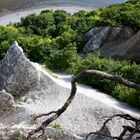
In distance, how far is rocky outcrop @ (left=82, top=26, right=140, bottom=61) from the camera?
2445 centimetres

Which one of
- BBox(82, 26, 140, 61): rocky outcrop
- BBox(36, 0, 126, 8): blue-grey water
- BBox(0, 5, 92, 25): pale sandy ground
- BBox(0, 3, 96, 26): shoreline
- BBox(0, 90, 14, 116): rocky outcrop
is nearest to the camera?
BBox(0, 90, 14, 116): rocky outcrop

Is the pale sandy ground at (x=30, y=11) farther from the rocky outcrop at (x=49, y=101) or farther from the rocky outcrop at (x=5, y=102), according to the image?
the rocky outcrop at (x=5, y=102)

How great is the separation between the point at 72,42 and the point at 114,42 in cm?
205

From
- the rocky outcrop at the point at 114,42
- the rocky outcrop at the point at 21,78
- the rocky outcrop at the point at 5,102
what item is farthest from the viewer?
the rocky outcrop at the point at 114,42

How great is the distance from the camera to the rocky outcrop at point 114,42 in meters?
24.5

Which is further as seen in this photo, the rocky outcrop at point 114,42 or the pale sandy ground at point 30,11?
the pale sandy ground at point 30,11

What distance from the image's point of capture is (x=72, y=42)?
26219 millimetres

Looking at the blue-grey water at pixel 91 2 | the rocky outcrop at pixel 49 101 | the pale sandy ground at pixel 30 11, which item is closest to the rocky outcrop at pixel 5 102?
the rocky outcrop at pixel 49 101

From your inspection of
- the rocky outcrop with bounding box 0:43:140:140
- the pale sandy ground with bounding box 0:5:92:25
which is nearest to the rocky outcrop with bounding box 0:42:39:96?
the rocky outcrop with bounding box 0:43:140:140

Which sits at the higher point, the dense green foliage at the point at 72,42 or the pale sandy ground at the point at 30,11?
the dense green foliage at the point at 72,42

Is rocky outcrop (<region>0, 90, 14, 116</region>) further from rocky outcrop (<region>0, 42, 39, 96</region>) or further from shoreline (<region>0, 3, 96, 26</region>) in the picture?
shoreline (<region>0, 3, 96, 26</region>)

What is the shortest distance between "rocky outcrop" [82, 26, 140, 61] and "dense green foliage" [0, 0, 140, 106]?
34 cm

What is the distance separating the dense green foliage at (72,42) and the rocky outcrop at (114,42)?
1.13 feet

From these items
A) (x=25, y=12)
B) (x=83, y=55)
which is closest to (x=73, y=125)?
(x=83, y=55)
